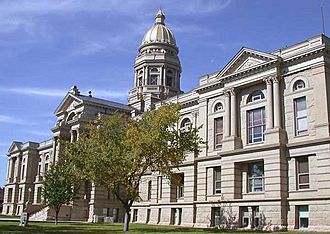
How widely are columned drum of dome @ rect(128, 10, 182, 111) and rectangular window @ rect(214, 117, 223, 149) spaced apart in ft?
122

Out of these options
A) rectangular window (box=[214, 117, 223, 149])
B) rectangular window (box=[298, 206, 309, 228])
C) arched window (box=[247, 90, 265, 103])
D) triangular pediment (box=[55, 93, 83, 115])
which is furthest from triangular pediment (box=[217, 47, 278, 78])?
triangular pediment (box=[55, 93, 83, 115])

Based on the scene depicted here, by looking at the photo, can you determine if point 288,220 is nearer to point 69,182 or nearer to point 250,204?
point 250,204

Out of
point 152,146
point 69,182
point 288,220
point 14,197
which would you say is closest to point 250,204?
point 288,220

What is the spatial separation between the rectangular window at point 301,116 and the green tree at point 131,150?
9374 mm

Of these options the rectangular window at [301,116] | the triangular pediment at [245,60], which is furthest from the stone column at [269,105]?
the rectangular window at [301,116]

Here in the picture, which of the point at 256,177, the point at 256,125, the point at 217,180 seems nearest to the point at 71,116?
the point at 217,180

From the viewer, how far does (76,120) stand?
75.1 metres

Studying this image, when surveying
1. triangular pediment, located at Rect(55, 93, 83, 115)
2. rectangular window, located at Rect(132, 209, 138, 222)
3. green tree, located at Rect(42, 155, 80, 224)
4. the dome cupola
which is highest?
the dome cupola

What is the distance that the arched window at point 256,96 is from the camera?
4550 centimetres

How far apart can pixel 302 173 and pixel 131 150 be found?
49.5 ft

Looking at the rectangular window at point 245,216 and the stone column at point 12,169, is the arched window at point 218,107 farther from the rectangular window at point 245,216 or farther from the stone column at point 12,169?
the stone column at point 12,169

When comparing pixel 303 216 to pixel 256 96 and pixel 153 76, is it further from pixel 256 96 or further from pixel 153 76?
pixel 153 76

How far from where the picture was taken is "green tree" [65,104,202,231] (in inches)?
1547

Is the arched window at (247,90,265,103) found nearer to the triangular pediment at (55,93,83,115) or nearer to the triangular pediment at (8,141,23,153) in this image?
the triangular pediment at (55,93,83,115)
